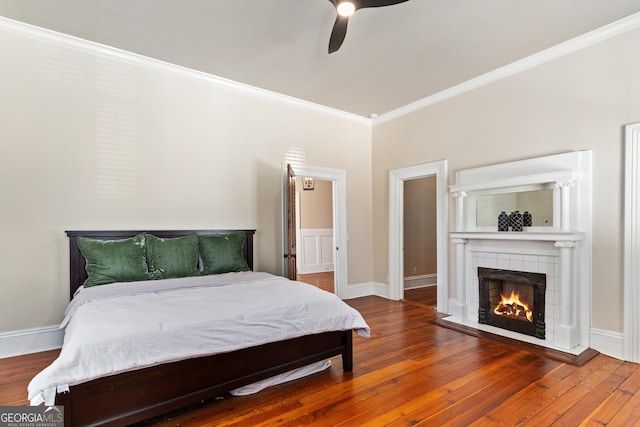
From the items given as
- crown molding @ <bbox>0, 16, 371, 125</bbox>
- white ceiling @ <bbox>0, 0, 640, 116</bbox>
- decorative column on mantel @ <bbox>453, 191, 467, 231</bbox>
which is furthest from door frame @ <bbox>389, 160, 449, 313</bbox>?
crown molding @ <bbox>0, 16, 371, 125</bbox>

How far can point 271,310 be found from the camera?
2.37 m

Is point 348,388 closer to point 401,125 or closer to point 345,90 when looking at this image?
point 345,90

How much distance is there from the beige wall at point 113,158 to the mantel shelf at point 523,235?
2483 millimetres

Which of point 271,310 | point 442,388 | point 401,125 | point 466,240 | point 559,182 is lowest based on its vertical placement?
point 442,388

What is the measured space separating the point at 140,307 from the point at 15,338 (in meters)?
1.92

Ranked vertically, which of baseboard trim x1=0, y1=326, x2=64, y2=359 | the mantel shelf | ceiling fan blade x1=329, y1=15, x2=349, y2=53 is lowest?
baseboard trim x1=0, y1=326, x2=64, y2=359

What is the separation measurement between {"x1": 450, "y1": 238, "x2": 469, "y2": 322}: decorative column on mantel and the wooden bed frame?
2044 millimetres

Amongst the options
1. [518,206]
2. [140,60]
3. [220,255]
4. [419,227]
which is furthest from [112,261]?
[419,227]

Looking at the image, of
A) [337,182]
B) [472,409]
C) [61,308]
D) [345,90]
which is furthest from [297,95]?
[472,409]

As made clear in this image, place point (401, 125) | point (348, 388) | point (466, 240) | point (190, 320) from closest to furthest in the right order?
1. point (190, 320)
2. point (348, 388)
3. point (466, 240)
4. point (401, 125)

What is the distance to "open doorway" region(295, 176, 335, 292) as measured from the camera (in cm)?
815

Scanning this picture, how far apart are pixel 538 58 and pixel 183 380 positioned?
4496 mm

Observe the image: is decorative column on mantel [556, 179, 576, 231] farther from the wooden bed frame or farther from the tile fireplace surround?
the wooden bed frame

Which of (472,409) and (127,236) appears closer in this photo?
(472,409)
